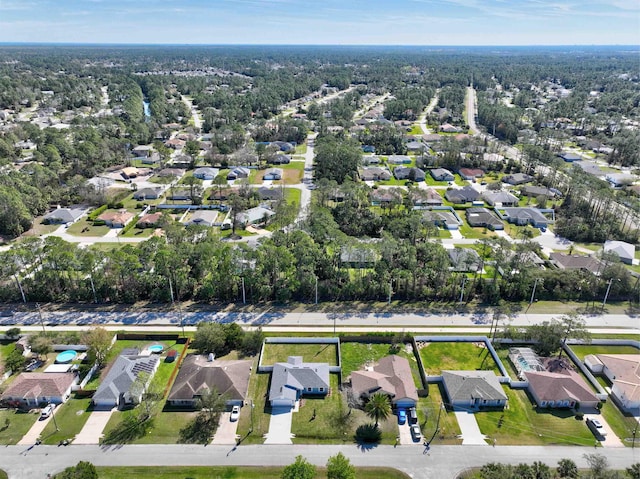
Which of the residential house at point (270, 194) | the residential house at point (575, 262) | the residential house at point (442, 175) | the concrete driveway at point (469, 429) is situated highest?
the residential house at point (442, 175)

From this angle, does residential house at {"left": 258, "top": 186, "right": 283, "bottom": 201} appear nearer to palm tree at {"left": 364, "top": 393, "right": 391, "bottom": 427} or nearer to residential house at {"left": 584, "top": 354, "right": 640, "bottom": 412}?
palm tree at {"left": 364, "top": 393, "right": 391, "bottom": 427}

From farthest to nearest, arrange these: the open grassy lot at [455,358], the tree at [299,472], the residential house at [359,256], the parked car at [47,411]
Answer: the residential house at [359,256] → the open grassy lot at [455,358] → the parked car at [47,411] → the tree at [299,472]

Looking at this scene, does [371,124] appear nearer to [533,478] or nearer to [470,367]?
[470,367]

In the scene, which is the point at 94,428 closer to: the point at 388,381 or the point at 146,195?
the point at 388,381

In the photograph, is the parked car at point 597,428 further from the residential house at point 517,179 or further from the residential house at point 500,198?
the residential house at point 517,179

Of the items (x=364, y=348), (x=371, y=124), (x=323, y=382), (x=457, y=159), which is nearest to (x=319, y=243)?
(x=364, y=348)

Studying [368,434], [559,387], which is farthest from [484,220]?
[368,434]

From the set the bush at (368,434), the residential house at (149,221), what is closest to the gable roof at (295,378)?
the bush at (368,434)

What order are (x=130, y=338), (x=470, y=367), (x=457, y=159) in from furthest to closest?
(x=457, y=159) → (x=130, y=338) → (x=470, y=367)
